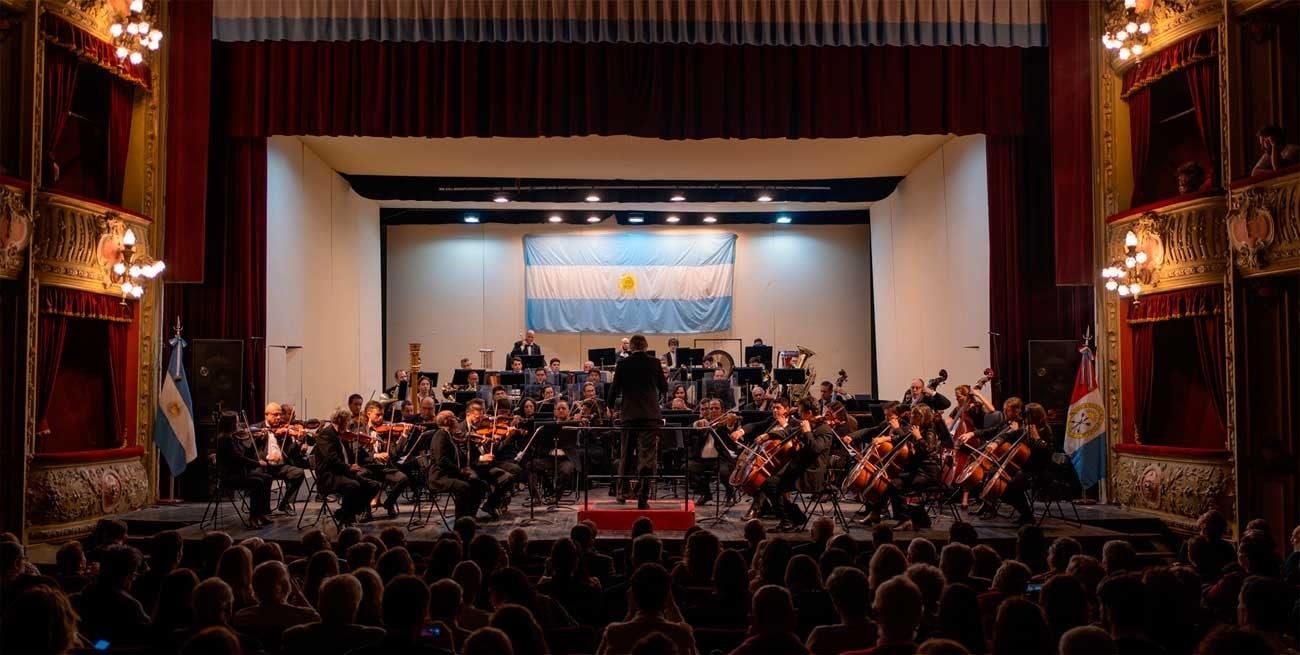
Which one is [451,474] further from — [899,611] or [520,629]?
[899,611]

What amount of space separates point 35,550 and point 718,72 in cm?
950

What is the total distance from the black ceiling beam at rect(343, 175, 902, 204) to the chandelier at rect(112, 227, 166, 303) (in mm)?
7431

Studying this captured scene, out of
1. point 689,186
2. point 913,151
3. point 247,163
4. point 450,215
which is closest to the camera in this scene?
point 247,163

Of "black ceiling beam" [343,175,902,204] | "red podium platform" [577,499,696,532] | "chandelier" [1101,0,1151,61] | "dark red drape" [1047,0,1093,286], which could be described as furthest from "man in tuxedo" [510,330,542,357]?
"chandelier" [1101,0,1151,61]

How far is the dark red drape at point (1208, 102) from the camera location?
1127 centimetres

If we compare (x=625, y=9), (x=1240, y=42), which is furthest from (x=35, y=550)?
(x=1240, y=42)

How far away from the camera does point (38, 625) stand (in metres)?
3.59

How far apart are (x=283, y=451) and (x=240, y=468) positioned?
0.89m

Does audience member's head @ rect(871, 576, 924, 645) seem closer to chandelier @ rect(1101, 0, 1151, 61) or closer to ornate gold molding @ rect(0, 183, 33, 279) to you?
ornate gold molding @ rect(0, 183, 33, 279)

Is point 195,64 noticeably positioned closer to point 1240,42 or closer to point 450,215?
point 450,215

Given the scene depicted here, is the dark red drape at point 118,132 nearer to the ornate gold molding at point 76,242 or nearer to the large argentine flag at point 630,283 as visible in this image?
the ornate gold molding at point 76,242

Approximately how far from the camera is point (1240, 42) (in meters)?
10.7

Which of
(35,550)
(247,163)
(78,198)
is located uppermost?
(247,163)

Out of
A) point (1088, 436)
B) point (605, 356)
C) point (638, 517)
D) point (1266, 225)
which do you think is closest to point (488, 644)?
point (638, 517)
